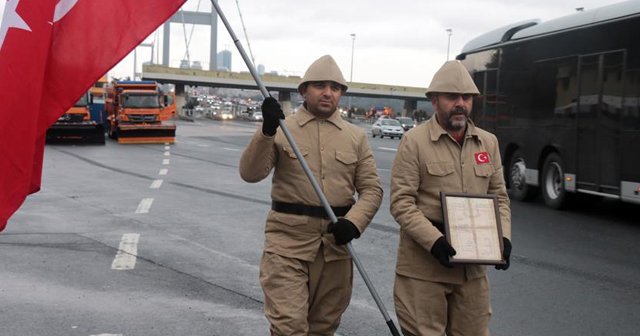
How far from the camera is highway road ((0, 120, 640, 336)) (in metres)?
6.09

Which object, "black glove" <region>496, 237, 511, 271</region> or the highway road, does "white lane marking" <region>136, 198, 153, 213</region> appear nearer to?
the highway road

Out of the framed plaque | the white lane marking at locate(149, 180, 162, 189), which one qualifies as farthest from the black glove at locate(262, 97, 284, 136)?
the white lane marking at locate(149, 180, 162, 189)

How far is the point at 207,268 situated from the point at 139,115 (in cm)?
2891

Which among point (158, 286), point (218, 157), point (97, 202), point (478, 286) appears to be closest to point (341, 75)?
point (478, 286)

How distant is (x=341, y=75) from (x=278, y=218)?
2.78 ft

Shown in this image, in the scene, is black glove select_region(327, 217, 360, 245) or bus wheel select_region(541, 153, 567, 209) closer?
black glove select_region(327, 217, 360, 245)

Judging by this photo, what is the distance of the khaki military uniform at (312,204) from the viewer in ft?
14.5

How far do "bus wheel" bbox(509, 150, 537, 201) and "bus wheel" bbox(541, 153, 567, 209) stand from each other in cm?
71

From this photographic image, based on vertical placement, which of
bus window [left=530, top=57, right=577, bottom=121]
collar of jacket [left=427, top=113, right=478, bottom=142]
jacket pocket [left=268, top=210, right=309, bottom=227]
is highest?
bus window [left=530, top=57, right=577, bottom=121]

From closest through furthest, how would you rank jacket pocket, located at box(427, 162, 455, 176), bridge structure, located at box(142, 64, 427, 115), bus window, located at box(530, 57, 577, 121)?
jacket pocket, located at box(427, 162, 455, 176)
bus window, located at box(530, 57, 577, 121)
bridge structure, located at box(142, 64, 427, 115)

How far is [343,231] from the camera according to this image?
4.23 m

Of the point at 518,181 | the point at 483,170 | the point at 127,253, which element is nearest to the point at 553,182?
the point at 518,181

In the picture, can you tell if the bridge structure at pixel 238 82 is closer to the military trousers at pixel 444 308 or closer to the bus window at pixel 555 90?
the bus window at pixel 555 90

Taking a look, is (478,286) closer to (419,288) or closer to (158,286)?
(419,288)
